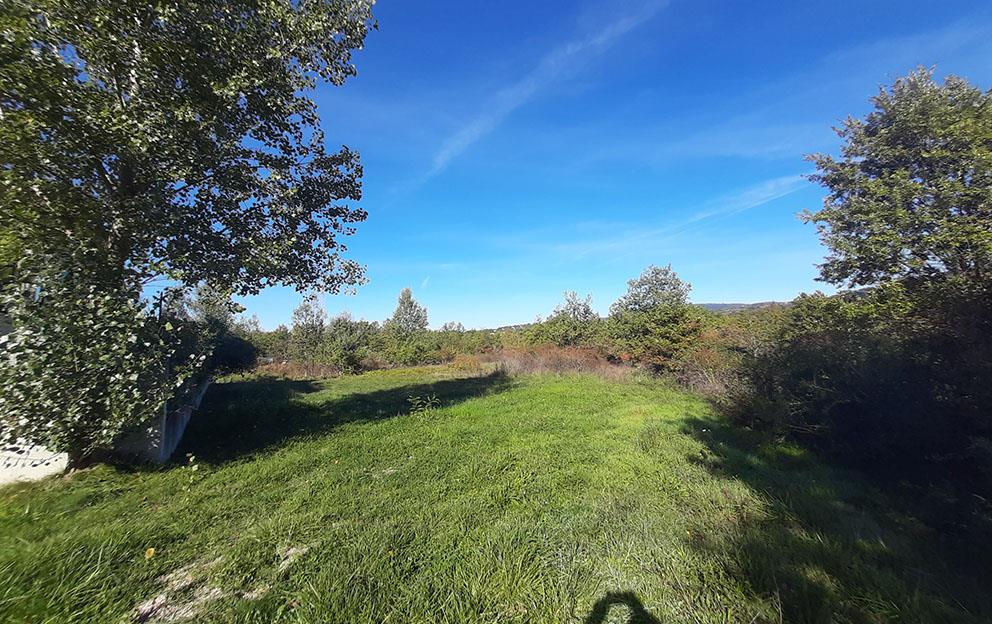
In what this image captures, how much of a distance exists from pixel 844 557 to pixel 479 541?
2980 mm

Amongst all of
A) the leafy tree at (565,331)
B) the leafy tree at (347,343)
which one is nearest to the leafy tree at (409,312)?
the leafy tree at (347,343)

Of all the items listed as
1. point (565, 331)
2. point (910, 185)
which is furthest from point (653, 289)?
point (910, 185)

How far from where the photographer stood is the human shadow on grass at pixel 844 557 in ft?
7.79

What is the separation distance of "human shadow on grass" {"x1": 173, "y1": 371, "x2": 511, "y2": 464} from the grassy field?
0.22 m

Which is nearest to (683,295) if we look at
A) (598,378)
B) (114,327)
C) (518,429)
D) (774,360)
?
(598,378)

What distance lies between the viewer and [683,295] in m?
30.5

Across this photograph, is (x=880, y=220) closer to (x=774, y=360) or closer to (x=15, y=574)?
(x=774, y=360)

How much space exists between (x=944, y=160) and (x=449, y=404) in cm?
1434

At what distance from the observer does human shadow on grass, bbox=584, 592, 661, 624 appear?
2271mm

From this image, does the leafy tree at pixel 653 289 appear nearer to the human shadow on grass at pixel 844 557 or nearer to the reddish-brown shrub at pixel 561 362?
the reddish-brown shrub at pixel 561 362

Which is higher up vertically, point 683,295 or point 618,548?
point 683,295

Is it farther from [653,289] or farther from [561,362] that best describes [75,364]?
[653,289]

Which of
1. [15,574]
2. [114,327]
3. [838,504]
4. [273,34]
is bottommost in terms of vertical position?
[838,504]

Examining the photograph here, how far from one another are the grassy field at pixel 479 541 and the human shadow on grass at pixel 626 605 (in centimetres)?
1
